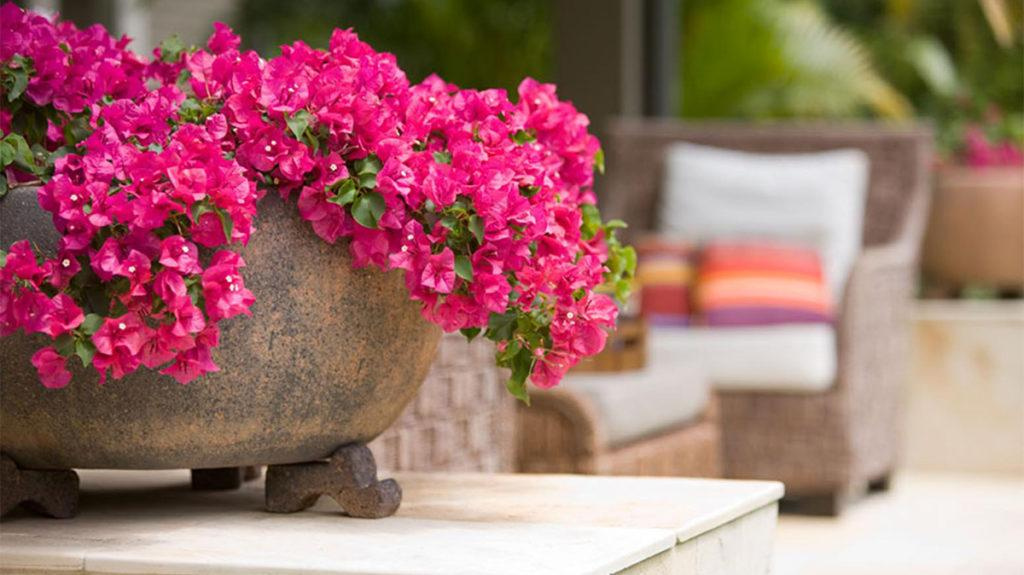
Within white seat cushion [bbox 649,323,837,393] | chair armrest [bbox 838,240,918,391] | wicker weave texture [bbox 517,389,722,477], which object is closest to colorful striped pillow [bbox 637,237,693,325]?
white seat cushion [bbox 649,323,837,393]

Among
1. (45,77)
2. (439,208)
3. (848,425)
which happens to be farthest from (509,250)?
(848,425)

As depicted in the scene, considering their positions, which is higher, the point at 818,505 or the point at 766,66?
the point at 766,66

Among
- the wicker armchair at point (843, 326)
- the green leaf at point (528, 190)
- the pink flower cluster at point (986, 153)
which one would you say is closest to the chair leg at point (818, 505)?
the wicker armchair at point (843, 326)

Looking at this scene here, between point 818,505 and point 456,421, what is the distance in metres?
2.02

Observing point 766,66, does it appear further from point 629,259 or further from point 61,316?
point 61,316

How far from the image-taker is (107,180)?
1.21 meters

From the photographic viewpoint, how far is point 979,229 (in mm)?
5086

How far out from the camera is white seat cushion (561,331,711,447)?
3.00 m

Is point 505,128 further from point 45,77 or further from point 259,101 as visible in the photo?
point 45,77

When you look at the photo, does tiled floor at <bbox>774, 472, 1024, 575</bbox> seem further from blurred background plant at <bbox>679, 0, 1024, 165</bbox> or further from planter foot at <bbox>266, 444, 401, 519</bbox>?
planter foot at <bbox>266, 444, 401, 519</bbox>

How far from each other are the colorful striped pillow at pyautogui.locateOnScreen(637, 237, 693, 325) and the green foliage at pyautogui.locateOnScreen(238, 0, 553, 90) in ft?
8.29

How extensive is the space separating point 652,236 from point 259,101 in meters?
3.22

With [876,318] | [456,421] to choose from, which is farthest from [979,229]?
[456,421]

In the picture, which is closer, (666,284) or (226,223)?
(226,223)
